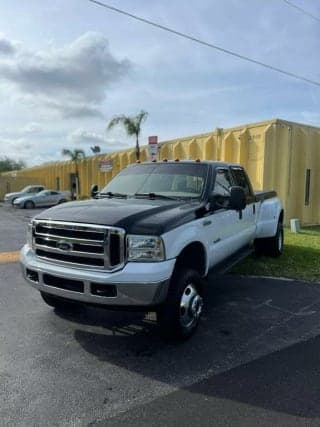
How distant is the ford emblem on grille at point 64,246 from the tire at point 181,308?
3.58 ft

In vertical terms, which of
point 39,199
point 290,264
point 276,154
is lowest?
point 39,199

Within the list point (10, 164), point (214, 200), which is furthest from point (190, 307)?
point (10, 164)

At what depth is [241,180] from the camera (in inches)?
260

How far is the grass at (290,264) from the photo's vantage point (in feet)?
22.9

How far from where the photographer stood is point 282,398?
3.05m

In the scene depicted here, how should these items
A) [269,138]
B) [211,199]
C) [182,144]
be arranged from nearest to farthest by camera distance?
[211,199] → [269,138] → [182,144]

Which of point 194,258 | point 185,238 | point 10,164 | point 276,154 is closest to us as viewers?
point 185,238

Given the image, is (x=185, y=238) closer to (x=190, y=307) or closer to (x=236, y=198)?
Answer: (x=190, y=307)

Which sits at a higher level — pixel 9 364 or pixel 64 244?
pixel 64 244

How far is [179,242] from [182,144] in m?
13.4

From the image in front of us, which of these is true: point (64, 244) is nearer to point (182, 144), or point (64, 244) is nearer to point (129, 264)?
point (129, 264)

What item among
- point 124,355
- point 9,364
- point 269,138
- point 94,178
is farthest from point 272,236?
point 94,178

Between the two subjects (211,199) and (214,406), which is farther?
(211,199)

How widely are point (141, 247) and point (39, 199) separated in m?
26.4
